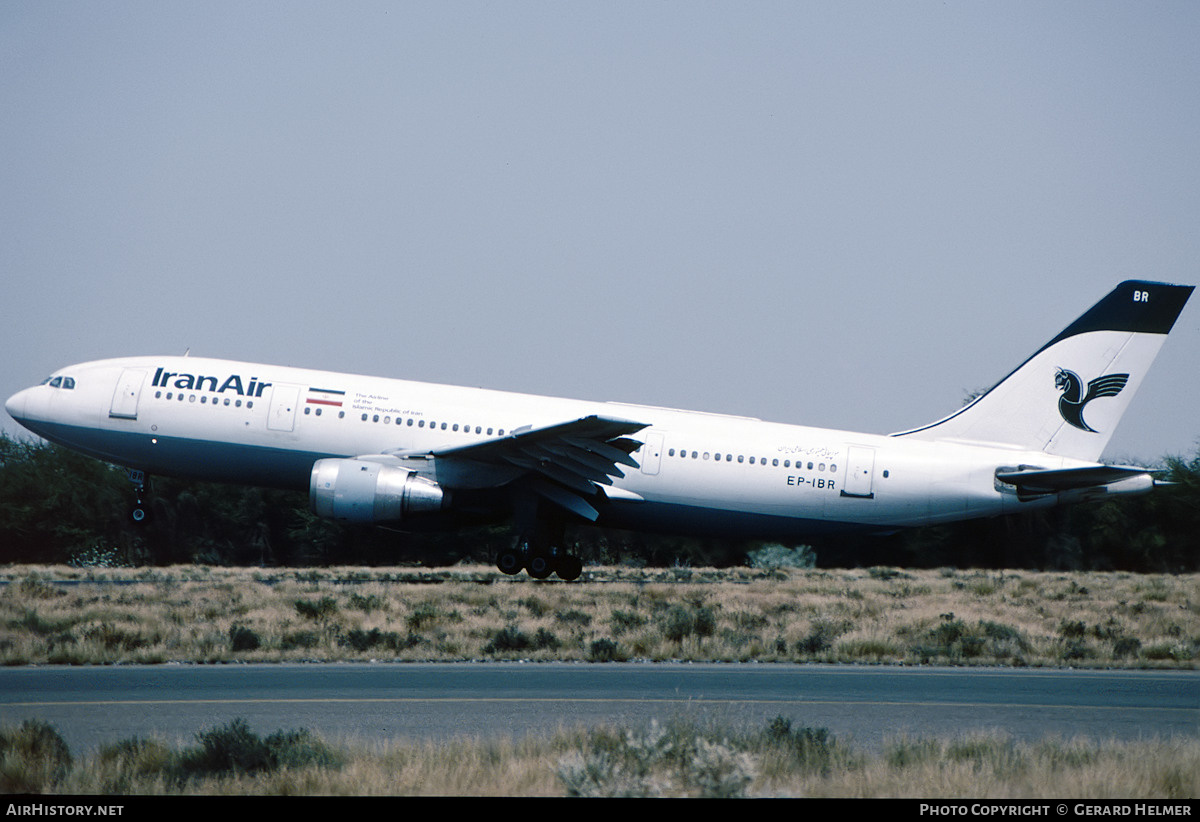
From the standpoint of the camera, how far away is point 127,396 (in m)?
25.1

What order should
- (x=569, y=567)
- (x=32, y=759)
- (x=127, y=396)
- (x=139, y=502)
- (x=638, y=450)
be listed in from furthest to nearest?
(x=139, y=502) → (x=569, y=567) → (x=127, y=396) → (x=638, y=450) → (x=32, y=759)

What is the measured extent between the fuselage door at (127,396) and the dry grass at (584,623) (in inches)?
150

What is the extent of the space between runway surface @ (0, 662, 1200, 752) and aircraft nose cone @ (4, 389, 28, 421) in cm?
1285

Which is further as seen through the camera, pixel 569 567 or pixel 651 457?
pixel 569 567

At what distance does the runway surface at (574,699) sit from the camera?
34.5 feet

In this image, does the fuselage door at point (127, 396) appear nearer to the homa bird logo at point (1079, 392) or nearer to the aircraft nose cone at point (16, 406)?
the aircraft nose cone at point (16, 406)

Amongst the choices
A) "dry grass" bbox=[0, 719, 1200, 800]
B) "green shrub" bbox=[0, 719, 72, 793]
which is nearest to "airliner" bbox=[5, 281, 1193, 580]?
"green shrub" bbox=[0, 719, 72, 793]

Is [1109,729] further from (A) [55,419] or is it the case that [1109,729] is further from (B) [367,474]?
(A) [55,419]

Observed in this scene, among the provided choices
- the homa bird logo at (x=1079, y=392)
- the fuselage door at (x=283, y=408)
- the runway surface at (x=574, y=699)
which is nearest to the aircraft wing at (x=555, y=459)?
the fuselage door at (x=283, y=408)

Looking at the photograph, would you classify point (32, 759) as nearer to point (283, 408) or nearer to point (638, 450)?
point (283, 408)

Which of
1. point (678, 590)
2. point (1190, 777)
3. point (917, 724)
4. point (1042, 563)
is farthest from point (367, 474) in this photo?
point (1042, 563)

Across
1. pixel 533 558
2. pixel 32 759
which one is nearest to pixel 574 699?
pixel 32 759

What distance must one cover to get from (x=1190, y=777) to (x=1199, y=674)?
8.71 metres

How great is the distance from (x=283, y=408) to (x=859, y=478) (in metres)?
12.4
